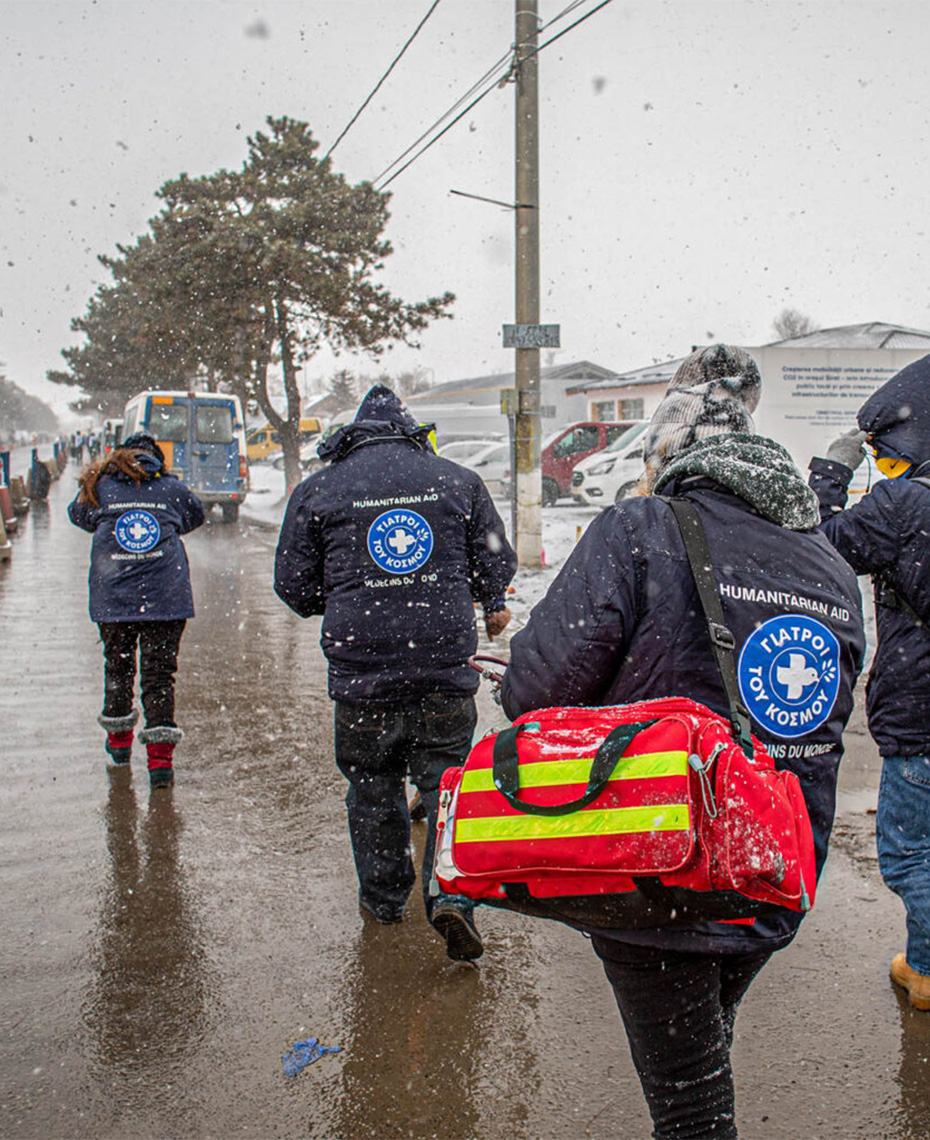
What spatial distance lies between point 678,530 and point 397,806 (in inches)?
76.9

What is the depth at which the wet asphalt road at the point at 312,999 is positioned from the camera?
8.36 feet

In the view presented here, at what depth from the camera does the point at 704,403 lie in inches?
81.3

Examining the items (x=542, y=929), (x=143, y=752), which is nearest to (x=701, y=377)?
(x=542, y=929)

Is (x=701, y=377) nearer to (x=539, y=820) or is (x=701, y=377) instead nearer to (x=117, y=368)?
(x=539, y=820)

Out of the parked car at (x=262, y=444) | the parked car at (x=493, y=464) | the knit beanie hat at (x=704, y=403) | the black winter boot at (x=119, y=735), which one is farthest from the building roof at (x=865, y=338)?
the parked car at (x=262, y=444)

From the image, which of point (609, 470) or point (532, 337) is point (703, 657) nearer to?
point (532, 337)

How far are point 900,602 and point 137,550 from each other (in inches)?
143

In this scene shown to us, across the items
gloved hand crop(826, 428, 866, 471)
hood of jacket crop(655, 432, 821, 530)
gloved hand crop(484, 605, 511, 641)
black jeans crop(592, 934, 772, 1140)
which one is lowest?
black jeans crop(592, 934, 772, 1140)

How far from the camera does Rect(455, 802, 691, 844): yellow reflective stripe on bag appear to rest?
5.05 feet

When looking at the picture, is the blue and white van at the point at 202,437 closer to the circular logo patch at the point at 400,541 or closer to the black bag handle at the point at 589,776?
the circular logo patch at the point at 400,541

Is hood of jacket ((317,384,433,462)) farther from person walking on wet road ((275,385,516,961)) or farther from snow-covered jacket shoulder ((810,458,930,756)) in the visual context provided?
snow-covered jacket shoulder ((810,458,930,756))

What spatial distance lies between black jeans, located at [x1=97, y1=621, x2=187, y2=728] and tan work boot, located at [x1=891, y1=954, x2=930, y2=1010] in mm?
3487

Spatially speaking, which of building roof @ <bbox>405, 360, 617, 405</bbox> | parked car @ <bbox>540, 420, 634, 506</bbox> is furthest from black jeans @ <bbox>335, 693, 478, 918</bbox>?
building roof @ <bbox>405, 360, 617, 405</bbox>

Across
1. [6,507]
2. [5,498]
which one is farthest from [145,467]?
[6,507]
